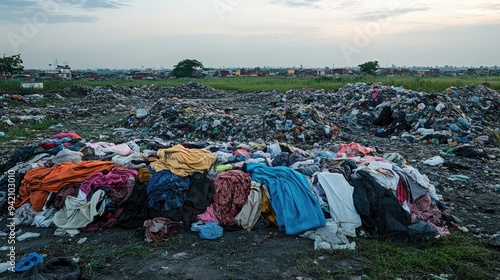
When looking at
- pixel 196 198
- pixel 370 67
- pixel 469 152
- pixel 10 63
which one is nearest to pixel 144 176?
pixel 196 198

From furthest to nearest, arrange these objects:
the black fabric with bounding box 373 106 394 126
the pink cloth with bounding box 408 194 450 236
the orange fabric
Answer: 1. the black fabric with bounding box 373 106 394 126
2. the orange fabric
3. the pink cloth with bounding box 408 194 450 236

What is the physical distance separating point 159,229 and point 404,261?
7.77ft

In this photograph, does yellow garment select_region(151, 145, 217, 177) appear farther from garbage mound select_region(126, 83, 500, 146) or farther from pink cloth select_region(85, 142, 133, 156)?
garbage mound select_region(126, 83, 500, 146)

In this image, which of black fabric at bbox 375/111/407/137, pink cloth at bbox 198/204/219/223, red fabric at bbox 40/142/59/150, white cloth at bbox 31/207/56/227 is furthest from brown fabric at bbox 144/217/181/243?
black fabric at bbox 375/111/407/137

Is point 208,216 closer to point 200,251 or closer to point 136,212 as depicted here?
point 200,251

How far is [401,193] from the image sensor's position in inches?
155

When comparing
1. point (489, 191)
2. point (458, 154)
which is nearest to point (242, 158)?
point (489, 191)

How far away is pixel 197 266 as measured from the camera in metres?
3.08

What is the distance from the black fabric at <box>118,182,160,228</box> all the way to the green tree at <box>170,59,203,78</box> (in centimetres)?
3996

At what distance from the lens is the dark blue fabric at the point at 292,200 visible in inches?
143

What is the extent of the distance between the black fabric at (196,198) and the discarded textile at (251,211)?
0.41 meters

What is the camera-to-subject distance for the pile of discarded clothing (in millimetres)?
3648

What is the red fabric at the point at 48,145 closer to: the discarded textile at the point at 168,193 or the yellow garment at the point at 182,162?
the yellow garment at the point at 182,162

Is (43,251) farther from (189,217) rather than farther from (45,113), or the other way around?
(45,113)
